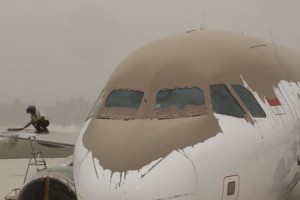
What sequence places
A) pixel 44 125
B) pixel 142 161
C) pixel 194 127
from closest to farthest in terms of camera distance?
1. pixel 142 161
2. pixel 194 127
3. pixel 44 125

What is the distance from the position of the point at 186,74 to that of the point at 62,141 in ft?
21.9

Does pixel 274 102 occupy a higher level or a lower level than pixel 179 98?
lower

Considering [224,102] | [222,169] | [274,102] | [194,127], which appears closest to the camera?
[222,169]

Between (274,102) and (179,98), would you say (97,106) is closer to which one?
(179,98)

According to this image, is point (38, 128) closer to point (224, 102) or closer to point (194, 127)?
point (224, 102)

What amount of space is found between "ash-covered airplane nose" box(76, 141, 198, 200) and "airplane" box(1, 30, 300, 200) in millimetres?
11

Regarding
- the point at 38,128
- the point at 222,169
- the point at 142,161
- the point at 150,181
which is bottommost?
the point at 38,128

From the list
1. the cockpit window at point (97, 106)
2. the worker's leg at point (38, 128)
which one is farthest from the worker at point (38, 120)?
the cockpit window at point (97, 106)

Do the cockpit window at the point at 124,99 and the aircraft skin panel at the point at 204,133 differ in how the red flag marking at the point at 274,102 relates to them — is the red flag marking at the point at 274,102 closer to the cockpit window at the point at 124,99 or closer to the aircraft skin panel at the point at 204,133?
the aircraft skin panel at the point at 204,133

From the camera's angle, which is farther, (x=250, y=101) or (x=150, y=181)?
(x=250, y=101)

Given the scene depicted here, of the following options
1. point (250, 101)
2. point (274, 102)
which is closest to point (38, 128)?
point (274, 102)

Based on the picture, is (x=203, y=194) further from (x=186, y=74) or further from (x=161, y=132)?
(x=186, y=74)

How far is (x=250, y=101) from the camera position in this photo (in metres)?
6.95

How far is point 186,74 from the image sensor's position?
6.95 meters
